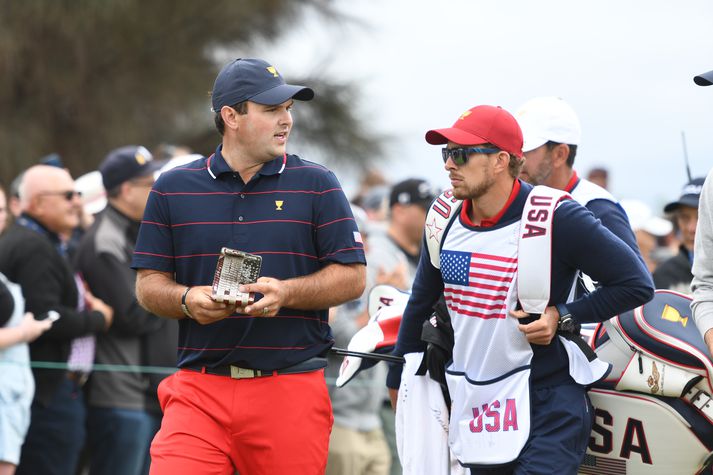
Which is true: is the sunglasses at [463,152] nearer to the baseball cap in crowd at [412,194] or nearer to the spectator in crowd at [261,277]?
the spectator in crowd at [261,277]

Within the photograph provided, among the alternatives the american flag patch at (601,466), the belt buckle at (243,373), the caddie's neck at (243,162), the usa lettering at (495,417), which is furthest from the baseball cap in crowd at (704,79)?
the belt buckle at (243,373)

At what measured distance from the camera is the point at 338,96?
1989cm

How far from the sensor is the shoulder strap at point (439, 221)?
16.1ft

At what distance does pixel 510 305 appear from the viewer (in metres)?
4.59

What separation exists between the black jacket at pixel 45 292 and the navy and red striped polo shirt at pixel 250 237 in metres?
2.43

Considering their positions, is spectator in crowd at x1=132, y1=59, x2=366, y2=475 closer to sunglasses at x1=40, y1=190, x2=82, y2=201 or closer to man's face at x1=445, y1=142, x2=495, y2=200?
man's face at x1=445, y1=142, x2=495, y2=200

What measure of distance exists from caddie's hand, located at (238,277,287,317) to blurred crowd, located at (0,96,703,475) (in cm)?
258

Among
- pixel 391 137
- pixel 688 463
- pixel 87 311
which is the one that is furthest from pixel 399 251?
pixel 391 137

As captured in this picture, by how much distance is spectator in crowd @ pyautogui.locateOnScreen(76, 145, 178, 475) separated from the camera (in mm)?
7633

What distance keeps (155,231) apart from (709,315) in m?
2.32

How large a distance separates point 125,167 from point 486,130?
3.87 meters

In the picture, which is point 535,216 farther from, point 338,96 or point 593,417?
point 338,96

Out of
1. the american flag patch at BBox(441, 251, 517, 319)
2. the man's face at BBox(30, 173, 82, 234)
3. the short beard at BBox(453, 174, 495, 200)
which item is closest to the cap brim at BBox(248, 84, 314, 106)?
the short beard at BBox(453, 174, 495, 200)

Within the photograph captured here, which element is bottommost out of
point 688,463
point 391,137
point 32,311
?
point 688,463
